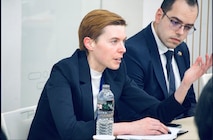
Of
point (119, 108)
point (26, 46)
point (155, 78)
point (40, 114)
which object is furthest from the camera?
point (26, 46)

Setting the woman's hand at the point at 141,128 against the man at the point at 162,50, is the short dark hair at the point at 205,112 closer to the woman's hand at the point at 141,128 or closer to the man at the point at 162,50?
the woman's hand at the point at 141,128

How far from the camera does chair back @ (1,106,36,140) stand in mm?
1731

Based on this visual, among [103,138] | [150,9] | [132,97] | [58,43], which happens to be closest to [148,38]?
[132,97]

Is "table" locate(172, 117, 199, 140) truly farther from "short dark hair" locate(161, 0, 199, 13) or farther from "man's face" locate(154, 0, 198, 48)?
"short dark hair" locate(161, 0, 199, 13)

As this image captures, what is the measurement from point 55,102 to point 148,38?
0.86 meters

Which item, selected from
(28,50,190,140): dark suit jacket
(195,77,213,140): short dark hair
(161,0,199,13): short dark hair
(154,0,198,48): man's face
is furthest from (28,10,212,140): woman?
(195,77,213,140): short dark hair

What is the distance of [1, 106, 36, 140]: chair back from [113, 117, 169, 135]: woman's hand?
38 centimetres

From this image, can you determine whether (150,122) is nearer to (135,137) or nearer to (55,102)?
(135,137)

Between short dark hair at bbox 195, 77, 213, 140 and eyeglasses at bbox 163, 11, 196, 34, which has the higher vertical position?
short dark hair at bbox 195, 77, 213, 140

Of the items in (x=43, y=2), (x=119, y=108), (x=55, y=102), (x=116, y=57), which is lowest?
(x=119, y=108)

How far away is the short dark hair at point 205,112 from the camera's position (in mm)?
657

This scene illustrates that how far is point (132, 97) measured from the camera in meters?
2.17

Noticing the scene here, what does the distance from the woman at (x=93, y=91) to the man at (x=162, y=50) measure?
0.18m

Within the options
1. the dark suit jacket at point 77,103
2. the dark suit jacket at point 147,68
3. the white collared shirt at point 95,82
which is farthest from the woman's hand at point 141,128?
the dark suit jacket at point 147,68
